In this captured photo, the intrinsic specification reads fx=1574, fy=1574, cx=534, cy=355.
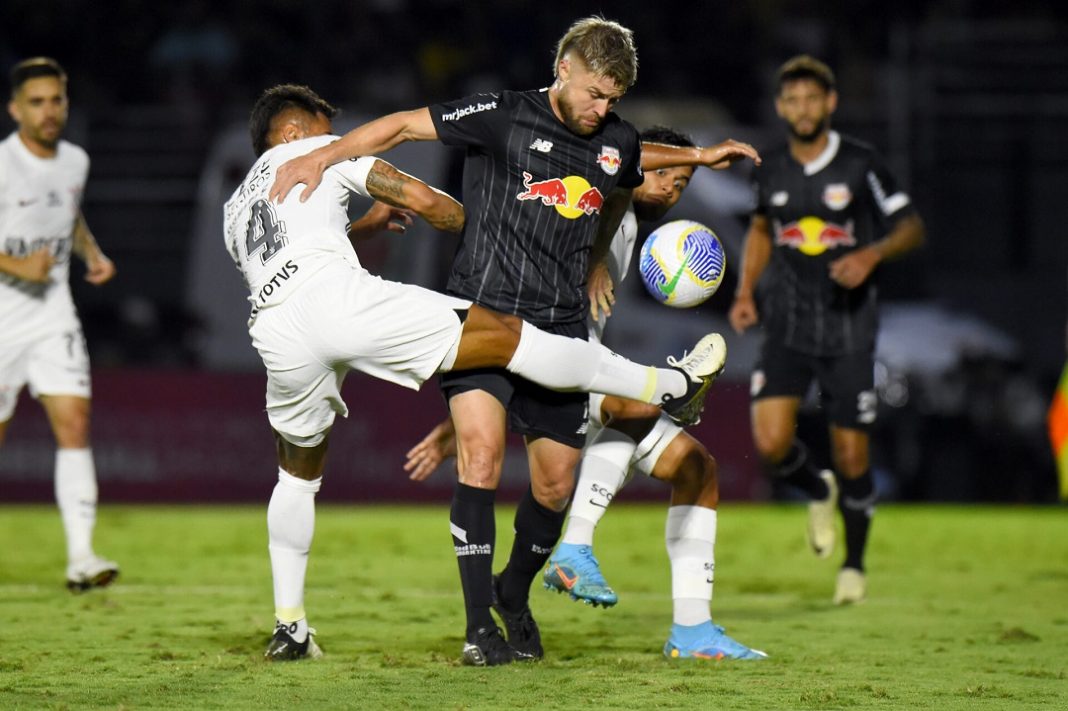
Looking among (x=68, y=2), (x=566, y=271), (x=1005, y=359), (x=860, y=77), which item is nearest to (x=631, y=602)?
(x=566, y=271)

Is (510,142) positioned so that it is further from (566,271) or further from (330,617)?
(330,617)

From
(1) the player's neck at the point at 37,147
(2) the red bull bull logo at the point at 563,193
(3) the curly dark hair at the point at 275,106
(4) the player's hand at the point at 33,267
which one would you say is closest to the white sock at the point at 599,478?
(2) the red bull bull logo at the point at 563,193

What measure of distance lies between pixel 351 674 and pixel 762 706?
4.73 ft

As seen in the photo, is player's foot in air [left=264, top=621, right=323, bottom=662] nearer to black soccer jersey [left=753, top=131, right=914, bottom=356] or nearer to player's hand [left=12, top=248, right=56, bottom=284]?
player's hand [left=12, top=248, right=56, bottom=284]

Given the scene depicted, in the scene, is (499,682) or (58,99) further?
(58,99)

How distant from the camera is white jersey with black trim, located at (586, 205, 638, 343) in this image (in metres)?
6.32

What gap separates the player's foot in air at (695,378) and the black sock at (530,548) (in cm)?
57

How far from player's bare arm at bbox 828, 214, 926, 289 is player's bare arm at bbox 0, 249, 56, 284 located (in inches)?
156

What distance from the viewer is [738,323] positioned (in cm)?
822

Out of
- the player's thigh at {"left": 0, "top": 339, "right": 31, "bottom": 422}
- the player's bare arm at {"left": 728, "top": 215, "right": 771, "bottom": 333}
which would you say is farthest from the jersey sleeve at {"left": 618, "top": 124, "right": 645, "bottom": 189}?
the player's thigh at {"left": 0, "top": 339, "right": 31, "bottom": 422}

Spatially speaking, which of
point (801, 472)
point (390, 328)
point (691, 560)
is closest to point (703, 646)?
point (691, 560)

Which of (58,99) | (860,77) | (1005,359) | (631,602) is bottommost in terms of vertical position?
(631,602)

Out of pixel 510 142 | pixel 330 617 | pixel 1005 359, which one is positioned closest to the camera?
pixel 510 142

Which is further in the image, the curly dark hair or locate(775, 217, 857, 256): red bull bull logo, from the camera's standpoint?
locate(775, 217, 857, 256): red bull bull logo
